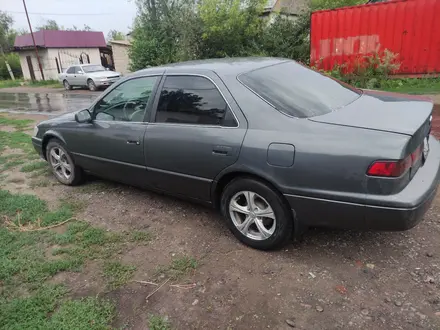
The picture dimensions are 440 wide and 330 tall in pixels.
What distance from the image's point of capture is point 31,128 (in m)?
9.29

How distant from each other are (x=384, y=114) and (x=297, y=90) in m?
0.76

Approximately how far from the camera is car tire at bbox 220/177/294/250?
2865mm

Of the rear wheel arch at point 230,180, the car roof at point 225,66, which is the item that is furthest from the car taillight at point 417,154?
the car roof at point 225,66

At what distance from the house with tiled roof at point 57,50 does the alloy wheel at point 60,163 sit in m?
29.6

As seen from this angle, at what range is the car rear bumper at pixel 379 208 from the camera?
93.6 inches

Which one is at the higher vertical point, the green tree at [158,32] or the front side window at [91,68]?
the green tree at [158,32]

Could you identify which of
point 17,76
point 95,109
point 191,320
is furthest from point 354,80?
point 17,76

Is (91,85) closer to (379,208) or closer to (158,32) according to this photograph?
(158,32)

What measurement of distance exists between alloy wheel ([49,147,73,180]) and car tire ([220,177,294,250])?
2668 millimetres

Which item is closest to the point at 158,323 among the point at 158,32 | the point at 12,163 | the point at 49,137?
the point at 49,137

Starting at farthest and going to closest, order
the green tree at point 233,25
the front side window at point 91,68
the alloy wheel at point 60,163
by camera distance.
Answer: the front side window at point 91,68, the green tree at point 233,25, the alloy wheel at point 60,163

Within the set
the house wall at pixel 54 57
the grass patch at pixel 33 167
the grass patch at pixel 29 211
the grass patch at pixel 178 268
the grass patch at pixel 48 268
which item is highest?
the house wall at pixel 54 57

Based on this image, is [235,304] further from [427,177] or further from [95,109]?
[95,109]

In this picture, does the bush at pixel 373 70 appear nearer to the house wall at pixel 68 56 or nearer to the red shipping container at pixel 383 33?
the red shipping container at pixel 383 33
